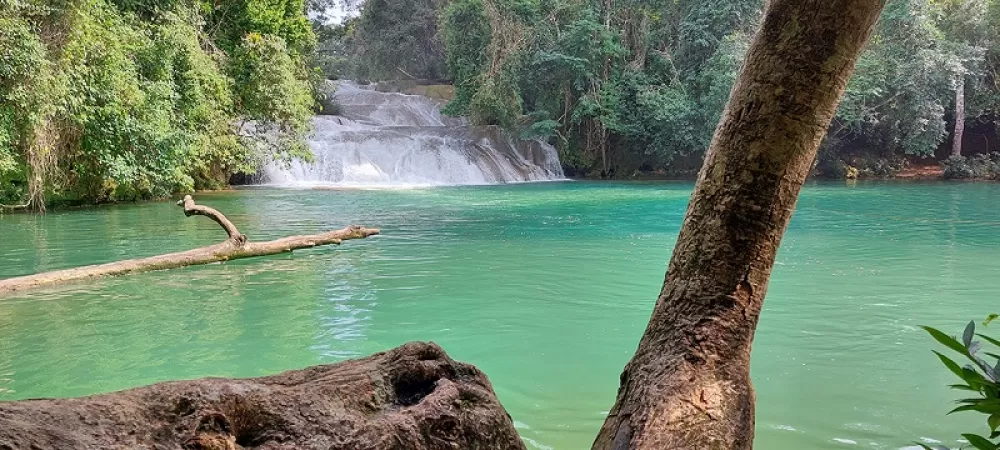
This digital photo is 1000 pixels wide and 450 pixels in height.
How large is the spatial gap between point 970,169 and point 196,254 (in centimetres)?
2536

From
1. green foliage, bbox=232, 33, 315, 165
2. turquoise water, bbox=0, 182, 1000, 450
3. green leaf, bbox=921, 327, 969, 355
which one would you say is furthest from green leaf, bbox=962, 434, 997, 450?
green foliage, bbox=232, 33, 315, 165

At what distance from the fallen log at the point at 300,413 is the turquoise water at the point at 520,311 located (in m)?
2.02

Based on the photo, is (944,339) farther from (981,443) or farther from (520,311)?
(520,311)

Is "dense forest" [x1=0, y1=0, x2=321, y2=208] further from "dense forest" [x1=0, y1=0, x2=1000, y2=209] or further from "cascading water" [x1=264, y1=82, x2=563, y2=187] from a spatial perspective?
"cascading water" [x1=264, y1=82, x2=563, y2=187]

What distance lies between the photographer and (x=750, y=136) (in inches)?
74.1

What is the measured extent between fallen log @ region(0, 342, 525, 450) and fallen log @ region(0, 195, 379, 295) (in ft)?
20.1

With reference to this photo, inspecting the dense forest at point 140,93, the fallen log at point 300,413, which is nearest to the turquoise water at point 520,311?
the dense forest at point 140,93

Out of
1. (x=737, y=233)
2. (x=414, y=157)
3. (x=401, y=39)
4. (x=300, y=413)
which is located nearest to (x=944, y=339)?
(x=737, y=233)

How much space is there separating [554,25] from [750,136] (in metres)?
26.8

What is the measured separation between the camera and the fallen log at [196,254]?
6.83 meters

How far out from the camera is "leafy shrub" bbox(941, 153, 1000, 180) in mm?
25312

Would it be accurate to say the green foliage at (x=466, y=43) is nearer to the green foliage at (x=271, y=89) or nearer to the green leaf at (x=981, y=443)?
the green foliage at (x=271, y=89)

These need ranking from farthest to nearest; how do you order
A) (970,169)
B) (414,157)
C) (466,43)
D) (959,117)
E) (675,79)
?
(466,43) → (675,79) → (959,117) → (970,169) → (414,157)

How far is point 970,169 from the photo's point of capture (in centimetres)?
2542
